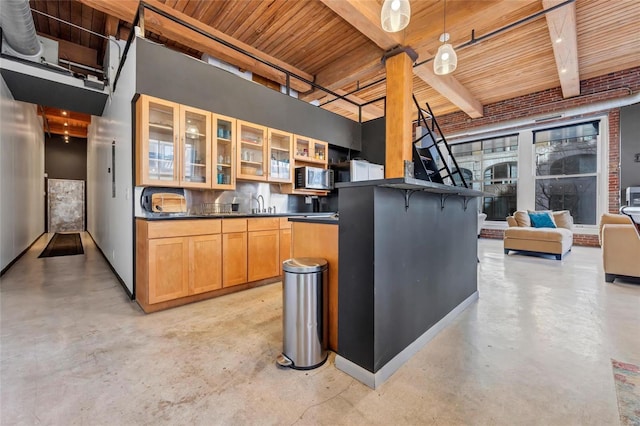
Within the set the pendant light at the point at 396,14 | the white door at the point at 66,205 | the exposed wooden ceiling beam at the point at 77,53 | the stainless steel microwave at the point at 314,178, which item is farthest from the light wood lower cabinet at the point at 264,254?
the white door at the point at 66,205

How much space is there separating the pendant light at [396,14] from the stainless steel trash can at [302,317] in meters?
2.24

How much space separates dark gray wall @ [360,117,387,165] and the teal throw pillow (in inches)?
146

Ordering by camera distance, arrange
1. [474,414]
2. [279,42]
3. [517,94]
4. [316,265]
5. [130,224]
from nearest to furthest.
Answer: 1. [474,414]
2. [316,265]
3. [130,224]
4. [279,42]
5. [517,94]

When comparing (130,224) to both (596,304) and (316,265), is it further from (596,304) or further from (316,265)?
(596,304)

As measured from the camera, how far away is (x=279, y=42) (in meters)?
4.32

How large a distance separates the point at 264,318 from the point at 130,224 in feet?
6.50

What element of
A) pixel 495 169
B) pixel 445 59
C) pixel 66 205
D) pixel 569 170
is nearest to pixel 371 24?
pixel 445 59

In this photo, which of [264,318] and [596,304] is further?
[596,304]

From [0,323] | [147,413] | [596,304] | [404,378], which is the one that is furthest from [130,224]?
[596,304]

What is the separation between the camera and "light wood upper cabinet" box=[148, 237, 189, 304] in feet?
8.72

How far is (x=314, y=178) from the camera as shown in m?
4.65

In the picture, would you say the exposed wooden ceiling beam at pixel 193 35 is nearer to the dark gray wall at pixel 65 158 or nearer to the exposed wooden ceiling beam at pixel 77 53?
the exposed wooden ceiling beam at pixel 77 53

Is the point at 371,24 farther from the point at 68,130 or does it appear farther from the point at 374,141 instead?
the point at 68,130

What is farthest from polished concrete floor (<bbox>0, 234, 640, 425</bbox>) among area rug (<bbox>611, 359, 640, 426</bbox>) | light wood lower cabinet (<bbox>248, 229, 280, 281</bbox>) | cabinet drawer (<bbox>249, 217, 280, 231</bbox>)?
cabinet drawer (<bbox>249, 217, 280, 231</bbox>)
